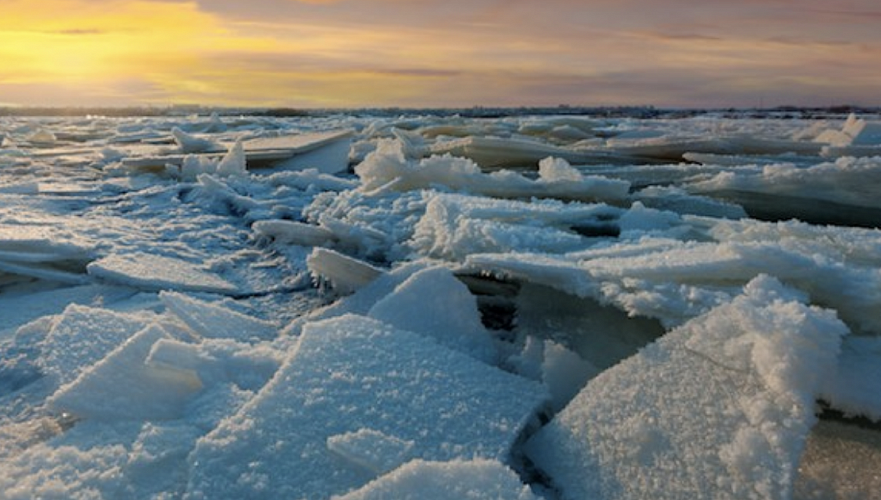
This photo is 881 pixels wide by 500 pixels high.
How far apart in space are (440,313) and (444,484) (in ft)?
2.44

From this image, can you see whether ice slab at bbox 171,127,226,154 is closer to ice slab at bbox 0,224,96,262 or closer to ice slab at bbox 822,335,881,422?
ice slab at bbox 0,224,96,262

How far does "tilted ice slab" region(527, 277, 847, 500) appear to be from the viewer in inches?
42.0

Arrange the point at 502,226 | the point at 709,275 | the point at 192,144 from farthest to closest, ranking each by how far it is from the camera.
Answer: the point at 192,144 → the point at 502,226 → the point at 709,275

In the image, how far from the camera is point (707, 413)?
3.83ft

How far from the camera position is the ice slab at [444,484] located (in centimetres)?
103

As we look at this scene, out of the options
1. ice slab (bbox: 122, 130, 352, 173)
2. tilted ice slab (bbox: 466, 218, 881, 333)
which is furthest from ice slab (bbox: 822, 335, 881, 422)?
ice slab (bbox: 122, 130, 352, 173)

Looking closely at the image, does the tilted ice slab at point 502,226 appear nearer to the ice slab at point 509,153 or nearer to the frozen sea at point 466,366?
the frozen sea at point 466,366

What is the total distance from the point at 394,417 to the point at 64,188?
4.73m

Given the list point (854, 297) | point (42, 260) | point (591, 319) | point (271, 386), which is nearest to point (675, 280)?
point (591, 319)

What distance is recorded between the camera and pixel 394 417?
131 centimetres

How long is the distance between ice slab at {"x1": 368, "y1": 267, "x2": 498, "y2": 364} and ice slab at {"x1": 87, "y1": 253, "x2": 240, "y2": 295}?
3.18 feet

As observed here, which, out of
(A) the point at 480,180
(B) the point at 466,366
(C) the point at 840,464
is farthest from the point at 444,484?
(A) the point at 480,180

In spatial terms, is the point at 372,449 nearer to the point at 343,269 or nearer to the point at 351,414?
the point at 351,414

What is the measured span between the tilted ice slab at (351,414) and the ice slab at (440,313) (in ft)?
0.43
